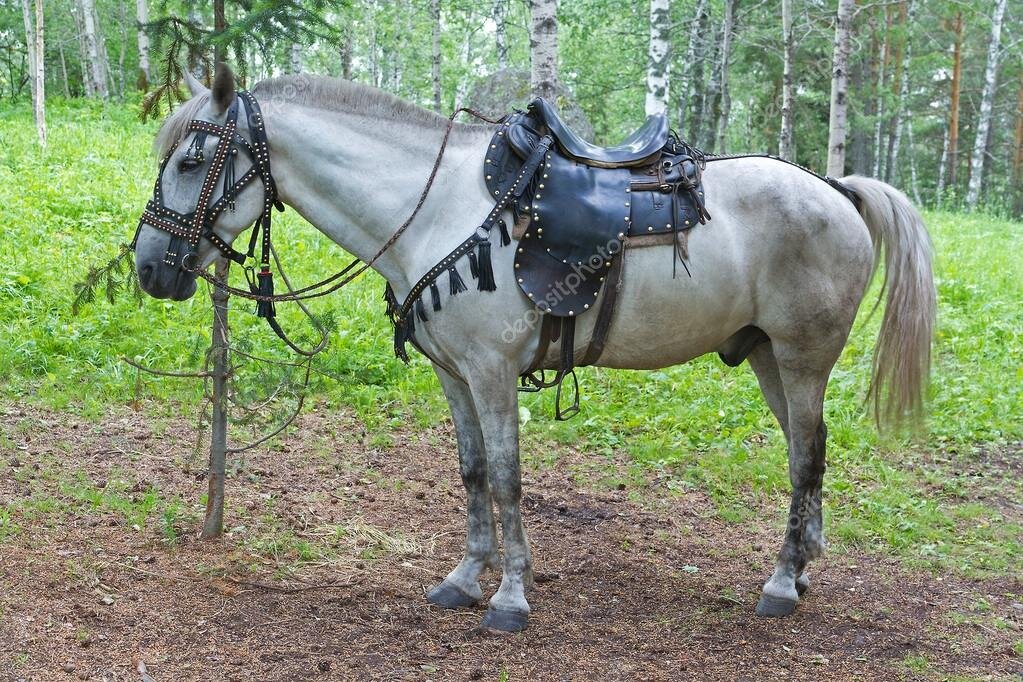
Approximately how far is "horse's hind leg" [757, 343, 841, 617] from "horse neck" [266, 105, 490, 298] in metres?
1.63

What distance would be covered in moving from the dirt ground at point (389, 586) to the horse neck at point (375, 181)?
1580mm

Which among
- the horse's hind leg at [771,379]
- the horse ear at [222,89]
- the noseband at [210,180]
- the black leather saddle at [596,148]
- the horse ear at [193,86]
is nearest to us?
the horse ear at [222,89]

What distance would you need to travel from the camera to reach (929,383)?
14.1ft

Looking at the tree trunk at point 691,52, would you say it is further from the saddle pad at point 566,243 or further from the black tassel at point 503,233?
the black tassel at point 503,233

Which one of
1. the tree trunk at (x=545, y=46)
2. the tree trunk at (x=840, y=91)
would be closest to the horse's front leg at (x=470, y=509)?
the tree trunk at (x=545, y=46)

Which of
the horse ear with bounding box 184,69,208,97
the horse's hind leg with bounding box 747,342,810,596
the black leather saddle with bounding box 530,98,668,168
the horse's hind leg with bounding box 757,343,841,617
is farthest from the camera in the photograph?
the horse's hind leg with bounding box 747,342,810,596

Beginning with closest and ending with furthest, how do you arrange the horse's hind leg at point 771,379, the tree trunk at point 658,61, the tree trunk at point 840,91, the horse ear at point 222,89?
the horse ear at point 222,89, the horse's hind leg at point 771,379, the tree trunk at point 840,91, the tree trunk at point 658,61

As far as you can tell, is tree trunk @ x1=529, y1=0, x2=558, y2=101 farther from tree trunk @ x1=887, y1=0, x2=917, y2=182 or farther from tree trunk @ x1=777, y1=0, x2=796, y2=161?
tree trunk @ x1=887, y1=0, x2=917, y2=182

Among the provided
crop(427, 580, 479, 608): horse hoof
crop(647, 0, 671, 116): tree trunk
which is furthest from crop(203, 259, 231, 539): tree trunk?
crop(647, 0, 671, 116): tree trunk

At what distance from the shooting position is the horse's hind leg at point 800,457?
404cm

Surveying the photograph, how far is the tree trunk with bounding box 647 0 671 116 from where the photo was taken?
1192 centimetres

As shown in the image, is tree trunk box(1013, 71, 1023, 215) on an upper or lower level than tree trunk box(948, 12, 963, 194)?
lower

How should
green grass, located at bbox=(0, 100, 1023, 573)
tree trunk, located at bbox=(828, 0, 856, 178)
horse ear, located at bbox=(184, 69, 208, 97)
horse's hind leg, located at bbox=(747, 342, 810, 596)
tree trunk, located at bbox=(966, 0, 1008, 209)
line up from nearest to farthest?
horse ear, located at bbox=(184, 69, 208, 97) < horse's hind leg, located at bbox=(747, 342, 810, 596) < green grass, located at bbox=(0, 100, 1023, 573) < tree trunk, located at bbox=(828, 0, 856, 178) < tree trunk, located at bbox=(966, 0, 1008, 209)

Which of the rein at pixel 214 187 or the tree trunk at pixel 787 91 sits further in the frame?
the tree trunk at pixel 787 91
